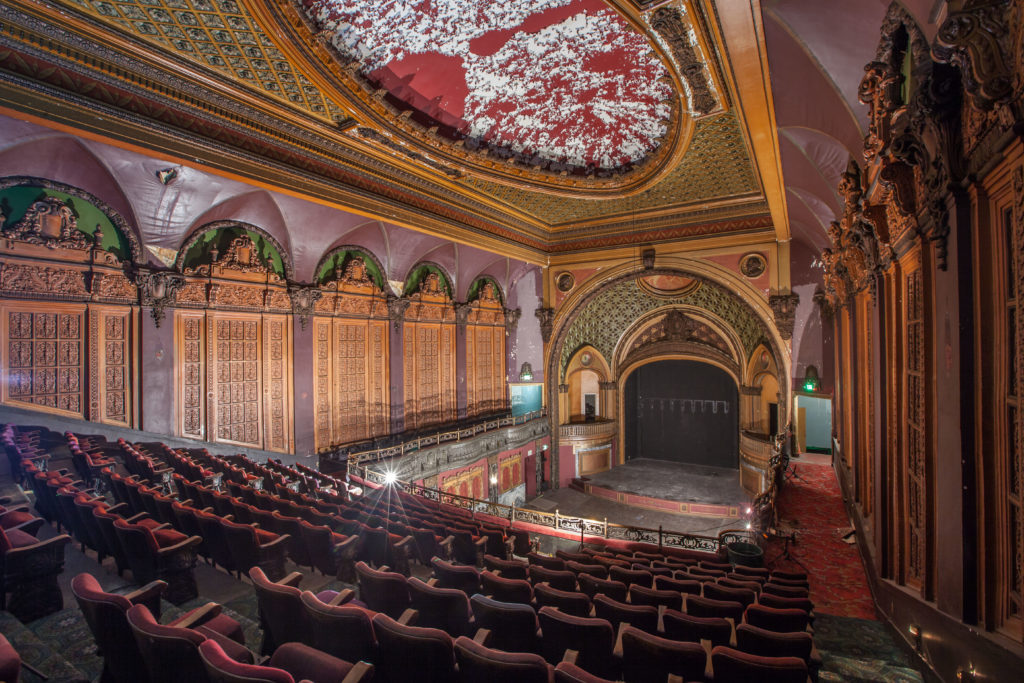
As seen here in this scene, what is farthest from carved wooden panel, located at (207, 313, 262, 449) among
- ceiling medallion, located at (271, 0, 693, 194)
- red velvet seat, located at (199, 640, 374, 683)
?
red velvet seat, located at (199, 640, 374, 683)

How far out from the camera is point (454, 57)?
6.93 meters

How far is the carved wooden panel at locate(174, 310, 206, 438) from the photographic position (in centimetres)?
934

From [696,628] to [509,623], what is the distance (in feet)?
4.01

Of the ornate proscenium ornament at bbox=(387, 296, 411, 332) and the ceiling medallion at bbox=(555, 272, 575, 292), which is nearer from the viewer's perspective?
the ornate proscenium ornament at bbox=(387, 296, 411, 332)

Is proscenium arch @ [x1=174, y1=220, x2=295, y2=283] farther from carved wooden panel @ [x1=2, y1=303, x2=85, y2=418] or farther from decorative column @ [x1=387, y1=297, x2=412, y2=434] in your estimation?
decorative column @ [x1=387, y1=297, x2=412, y2=434]

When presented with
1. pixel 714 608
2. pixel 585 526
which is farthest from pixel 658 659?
pixel 585 526

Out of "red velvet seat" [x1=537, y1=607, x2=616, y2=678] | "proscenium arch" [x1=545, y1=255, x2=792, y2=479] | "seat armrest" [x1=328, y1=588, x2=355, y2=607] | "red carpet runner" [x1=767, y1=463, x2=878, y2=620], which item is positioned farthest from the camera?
"proscenium arch" [x1=545, y1=255, x2=792, y2=479]

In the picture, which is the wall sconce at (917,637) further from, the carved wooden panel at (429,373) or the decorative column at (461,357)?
the decorative column at (461,357)

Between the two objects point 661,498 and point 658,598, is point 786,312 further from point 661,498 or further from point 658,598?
point 658,598

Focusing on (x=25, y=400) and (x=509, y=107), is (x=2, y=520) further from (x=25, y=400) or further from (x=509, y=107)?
(x=509, y=107)

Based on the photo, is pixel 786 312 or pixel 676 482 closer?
pixel 786 312

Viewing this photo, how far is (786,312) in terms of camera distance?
1390 centimetres

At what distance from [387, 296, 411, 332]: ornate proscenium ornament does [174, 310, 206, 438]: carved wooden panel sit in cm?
482

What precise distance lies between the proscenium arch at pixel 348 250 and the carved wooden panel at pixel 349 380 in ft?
3.74
